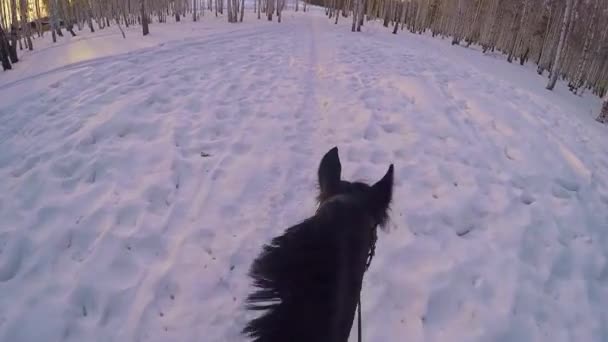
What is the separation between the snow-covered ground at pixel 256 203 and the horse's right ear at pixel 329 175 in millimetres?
1385

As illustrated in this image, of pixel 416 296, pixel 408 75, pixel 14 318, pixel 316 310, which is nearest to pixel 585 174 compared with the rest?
pixel 416 296

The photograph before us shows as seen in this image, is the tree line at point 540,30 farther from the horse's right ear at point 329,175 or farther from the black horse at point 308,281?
the black horse at point 308,281

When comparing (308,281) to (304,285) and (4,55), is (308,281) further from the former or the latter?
(4,55)

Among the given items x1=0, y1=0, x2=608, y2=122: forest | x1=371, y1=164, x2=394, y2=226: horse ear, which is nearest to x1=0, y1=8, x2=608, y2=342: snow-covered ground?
x1=371, y1=164, x2=394, y2=226: horse ear

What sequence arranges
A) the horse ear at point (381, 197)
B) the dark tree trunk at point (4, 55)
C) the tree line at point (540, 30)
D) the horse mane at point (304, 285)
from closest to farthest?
the horse mane at point (304, 285) → the horse ear at point (381, 197) → the dark tree trunk at point (4, 55) → the tree line at point (540, 30)

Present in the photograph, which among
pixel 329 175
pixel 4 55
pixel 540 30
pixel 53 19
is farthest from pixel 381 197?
pixel 540 30

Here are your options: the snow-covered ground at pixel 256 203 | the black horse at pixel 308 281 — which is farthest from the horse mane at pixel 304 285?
the snow-covered ground at pixel 256 203

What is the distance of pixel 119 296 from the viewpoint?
102 inches

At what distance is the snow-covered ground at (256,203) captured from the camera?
2596 millimetres

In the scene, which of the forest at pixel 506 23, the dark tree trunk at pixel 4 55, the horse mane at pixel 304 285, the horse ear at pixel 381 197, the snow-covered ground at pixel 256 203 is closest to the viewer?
the horse mane at pixel 304 285

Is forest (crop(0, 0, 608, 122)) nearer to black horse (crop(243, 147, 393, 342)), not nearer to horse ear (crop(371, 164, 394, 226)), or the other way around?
horse ear (crop(371, 164, 394, 226))

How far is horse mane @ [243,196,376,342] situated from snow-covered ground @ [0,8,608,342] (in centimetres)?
139

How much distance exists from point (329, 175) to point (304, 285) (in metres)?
0.63

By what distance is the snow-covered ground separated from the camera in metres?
2.60
